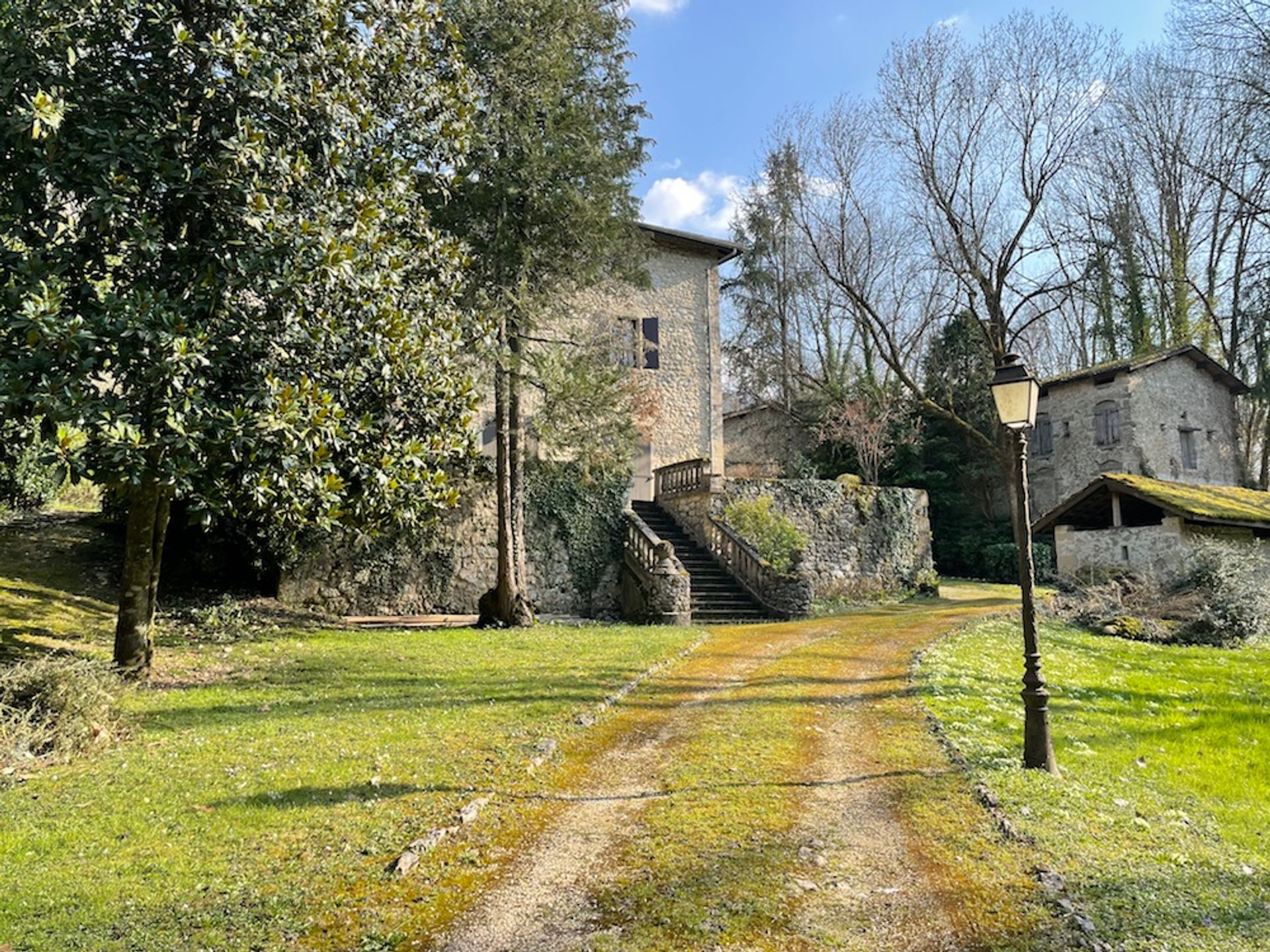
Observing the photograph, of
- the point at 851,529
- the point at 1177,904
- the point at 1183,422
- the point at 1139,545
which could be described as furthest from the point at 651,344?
the point at 1177,904

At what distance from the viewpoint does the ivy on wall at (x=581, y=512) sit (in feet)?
59.7

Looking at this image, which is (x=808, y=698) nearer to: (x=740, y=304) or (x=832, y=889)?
(x=832, y=889)

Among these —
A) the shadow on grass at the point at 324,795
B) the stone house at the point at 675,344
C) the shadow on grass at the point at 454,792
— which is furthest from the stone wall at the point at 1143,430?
the shadow on grass at the point at 324,795

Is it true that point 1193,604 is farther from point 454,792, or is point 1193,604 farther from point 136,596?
point 136,596

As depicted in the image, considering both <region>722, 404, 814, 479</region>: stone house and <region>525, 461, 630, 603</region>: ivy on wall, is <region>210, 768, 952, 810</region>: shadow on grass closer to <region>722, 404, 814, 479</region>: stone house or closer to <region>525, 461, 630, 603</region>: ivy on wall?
<region>525, 461, 630, 603</region>: ivy on wall

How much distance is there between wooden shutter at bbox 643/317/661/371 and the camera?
79.7ft

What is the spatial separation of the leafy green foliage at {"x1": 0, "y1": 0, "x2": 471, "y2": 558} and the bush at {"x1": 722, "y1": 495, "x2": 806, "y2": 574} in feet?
39.7

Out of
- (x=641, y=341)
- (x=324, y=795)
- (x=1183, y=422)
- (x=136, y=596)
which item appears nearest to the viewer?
(x=324, y=795)

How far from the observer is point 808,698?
28.1ft

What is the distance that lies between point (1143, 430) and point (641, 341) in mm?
18602

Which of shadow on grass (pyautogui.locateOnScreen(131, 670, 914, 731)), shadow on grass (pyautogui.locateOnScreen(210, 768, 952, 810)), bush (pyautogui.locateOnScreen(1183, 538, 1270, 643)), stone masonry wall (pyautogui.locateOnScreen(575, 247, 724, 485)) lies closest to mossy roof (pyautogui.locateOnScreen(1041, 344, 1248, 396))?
bush (pyautogui.locateOnScreen(1183, 538, 1270, 643))

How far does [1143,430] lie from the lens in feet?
90.7

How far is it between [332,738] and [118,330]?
369cm

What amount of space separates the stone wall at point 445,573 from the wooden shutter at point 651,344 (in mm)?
8175
